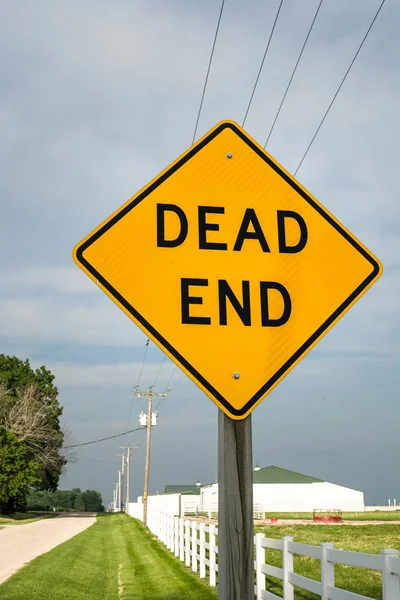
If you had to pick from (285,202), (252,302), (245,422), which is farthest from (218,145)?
(245,422)

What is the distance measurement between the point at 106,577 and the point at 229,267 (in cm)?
1397

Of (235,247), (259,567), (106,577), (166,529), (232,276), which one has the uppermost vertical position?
(235,247)

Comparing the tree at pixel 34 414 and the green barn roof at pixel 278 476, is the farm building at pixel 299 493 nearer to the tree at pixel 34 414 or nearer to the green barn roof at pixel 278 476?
the green barn roof at pixel 278 476

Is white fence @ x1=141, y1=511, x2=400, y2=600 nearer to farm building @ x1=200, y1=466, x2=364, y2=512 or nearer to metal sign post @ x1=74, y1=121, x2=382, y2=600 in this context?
metal sign post @ x1=74, y1=121, x2=382, y2=600

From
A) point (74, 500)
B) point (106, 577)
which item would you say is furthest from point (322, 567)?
point (74, 500)

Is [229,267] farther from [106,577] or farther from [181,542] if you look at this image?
[181,542]

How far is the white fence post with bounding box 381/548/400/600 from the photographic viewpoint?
5.52m

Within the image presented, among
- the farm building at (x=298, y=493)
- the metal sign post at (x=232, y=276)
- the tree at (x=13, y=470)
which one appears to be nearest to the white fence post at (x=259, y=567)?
the metal sign post at (x=232, y=276)

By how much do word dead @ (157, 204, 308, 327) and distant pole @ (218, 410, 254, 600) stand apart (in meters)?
0.39

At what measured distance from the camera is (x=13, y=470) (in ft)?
153

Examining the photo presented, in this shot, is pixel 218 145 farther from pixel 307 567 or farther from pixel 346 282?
pixel 307 567

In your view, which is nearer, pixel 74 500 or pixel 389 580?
pixel 389 580

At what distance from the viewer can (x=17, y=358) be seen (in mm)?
59156

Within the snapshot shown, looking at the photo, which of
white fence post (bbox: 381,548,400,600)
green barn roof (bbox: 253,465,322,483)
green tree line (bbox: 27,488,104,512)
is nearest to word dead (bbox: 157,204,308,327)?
white fence post (bbox: 381,548,400,600)
